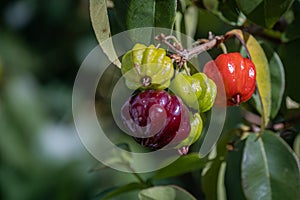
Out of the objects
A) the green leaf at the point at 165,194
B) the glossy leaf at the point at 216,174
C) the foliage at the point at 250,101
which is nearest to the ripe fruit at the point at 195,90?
the foliage at the point at 250,101

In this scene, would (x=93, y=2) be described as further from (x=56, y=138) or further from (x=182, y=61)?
(x=56, y=138)

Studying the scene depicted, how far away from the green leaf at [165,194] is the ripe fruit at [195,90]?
21cm

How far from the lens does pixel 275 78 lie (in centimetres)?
115

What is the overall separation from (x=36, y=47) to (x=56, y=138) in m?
0.37

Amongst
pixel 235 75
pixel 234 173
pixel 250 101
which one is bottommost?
pixel 234 173

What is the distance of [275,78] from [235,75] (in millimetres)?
211

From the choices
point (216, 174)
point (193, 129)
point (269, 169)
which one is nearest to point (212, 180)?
point (216, 174)

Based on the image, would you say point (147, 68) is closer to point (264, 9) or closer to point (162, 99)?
point (162, 99)

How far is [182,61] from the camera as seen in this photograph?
0.92 meters

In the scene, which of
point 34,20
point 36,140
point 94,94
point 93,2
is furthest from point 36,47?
point 93,2

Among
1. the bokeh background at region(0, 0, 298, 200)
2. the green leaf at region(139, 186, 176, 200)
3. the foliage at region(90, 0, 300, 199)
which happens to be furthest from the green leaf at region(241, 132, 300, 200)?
the bokeh background at region(0, 0, 298, 200)

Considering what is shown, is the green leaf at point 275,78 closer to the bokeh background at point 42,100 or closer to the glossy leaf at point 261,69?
the glossy leaf at point 261,69

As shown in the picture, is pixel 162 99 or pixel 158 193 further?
pixel 158 193

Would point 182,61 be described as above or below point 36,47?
above
